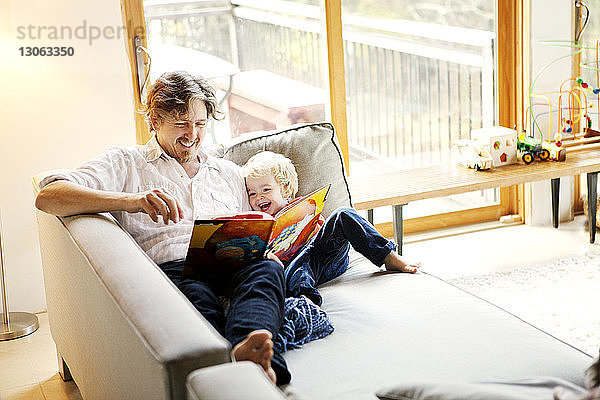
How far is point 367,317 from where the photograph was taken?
2125 millimetres

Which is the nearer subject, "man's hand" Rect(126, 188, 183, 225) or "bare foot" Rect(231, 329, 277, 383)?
"bare foot" Rect(231, 329, 277, 383)

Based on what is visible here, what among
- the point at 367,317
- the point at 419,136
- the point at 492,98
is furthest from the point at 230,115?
the point at 367,317

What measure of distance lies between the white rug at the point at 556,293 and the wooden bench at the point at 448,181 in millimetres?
378

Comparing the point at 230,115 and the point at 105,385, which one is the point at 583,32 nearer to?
the point at 230,115

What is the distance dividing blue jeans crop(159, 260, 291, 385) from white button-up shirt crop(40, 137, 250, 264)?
0.11 m

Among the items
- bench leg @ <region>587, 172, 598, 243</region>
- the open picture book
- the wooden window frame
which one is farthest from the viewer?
bench leg @ <region>587, 172, 598, 243</region>

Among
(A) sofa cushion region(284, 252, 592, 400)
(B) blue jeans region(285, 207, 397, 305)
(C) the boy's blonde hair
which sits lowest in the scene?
(A) sofa cushion region(284, 252, 592, 400)

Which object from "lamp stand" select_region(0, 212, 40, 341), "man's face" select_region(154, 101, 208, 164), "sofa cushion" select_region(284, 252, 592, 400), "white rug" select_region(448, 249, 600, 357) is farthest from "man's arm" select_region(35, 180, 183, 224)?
"white rug" select_region(448, 249, 600, 357)

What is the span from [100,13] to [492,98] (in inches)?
80.0

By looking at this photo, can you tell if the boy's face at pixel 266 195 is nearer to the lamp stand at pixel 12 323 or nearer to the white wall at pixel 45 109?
the white wall at pixel 45 109

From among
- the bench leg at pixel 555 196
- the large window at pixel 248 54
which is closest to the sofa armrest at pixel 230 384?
the large window at pixel 248 54

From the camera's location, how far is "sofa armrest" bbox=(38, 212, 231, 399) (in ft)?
4.58

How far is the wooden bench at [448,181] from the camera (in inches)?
131

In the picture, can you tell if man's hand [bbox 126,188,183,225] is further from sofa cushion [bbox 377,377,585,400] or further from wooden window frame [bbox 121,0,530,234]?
wooden window frame [bbox 121,0,530,234]
